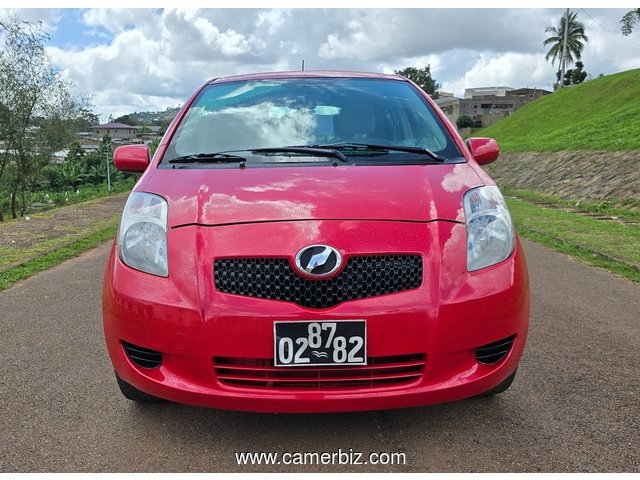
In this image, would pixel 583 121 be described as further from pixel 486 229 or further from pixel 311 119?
pixel 486 229

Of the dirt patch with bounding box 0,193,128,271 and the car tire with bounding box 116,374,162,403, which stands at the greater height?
the car tire with bounding box 116,374,162,403

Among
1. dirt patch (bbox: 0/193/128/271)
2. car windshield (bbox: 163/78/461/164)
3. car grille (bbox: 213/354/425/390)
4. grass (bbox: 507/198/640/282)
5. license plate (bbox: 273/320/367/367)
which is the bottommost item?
dirt patch (bbox: 0/193/128/271)

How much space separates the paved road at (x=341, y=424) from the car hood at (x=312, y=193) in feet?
2.95

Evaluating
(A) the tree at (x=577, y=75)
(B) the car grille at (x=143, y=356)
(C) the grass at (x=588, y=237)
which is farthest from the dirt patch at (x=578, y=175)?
(A) the tree at (x=577, y=75)

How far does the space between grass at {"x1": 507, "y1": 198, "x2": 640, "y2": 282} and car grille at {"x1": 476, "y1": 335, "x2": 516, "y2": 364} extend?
3714 mm

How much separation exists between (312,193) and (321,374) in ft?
2.34

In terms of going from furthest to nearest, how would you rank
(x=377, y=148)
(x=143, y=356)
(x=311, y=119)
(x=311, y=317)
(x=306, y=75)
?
(x=306, y=75) → (x=311, y=119) → (x=377, y=148) → (x=143, y=356) → (x=311, y=317)

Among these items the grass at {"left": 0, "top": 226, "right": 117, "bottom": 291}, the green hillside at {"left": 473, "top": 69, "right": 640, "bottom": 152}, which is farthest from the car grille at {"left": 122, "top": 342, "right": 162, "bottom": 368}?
the green hillside at {"left": 473, "top": 69, "right": 640, "bottom": 152}

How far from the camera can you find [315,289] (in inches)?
80.1

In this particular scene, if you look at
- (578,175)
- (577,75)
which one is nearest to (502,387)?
(578,175)

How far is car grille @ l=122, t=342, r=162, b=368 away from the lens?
2170 millimetres

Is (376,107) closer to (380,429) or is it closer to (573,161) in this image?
(380,429)

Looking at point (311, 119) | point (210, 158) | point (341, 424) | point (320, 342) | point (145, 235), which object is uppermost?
point (311, 119)

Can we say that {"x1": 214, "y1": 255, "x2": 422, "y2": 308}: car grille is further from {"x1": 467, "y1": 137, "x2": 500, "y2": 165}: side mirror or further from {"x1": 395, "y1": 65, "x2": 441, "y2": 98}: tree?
{"x1": 395, "y1": 65, "x2": 441, "y2": 98}: tree
